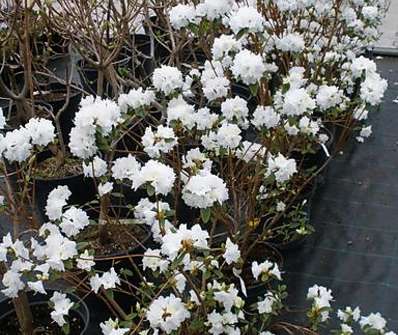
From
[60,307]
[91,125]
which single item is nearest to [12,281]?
[60,307]

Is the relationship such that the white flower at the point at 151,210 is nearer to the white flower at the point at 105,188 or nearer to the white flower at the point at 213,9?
the white flower at the point at 105,188

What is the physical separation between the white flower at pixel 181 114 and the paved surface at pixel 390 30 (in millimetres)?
3562

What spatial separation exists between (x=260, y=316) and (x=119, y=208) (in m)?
0.86

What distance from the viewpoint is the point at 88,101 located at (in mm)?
1703

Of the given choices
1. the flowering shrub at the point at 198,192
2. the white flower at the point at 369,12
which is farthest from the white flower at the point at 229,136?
the white flower at the point at 369,12

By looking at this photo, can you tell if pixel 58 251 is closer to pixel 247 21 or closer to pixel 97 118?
pixel 97 118

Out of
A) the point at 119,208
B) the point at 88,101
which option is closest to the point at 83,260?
the point at 88,101

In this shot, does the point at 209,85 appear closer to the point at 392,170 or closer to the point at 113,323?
the point at 113,323

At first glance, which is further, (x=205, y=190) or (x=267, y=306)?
(x=267, y=306)

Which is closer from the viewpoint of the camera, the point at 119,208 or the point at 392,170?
the point at 119,208

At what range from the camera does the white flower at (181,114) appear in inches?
71.7

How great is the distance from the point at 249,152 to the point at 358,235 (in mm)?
883

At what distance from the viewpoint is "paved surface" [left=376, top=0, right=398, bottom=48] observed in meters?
5.15

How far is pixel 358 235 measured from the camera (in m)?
2.81
